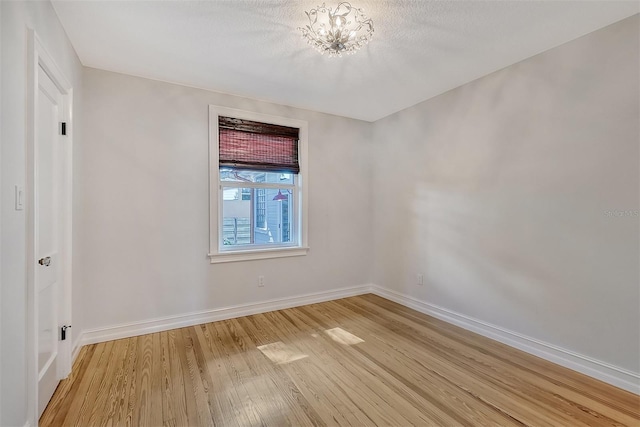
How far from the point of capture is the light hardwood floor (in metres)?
1.70

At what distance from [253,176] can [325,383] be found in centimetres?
233

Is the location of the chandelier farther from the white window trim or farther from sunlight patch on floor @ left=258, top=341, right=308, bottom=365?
sunlight patch on floor @ left=258, top=341, right=308, bottom=365

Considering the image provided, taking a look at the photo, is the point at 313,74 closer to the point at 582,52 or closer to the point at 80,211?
the point at 582,52

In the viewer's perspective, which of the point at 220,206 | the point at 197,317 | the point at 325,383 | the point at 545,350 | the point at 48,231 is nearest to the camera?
the point at 48,231

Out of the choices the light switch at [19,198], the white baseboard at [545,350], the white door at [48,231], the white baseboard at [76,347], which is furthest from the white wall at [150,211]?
the white baseboard at [545,350]

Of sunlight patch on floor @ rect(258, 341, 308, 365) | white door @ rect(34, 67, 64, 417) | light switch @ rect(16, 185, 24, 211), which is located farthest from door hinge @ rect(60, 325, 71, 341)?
sunlight patch on floor @ rect(258, 341, 308, 365)

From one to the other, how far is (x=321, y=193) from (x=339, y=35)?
2120 millimetres

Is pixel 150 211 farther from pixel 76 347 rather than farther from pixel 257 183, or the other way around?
pixel 76 347

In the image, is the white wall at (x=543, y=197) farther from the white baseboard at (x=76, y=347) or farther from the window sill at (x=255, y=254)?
the white baseboard at (x=76, y=347)

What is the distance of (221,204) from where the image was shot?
3217 mm

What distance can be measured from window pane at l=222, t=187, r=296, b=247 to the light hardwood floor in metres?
1.06

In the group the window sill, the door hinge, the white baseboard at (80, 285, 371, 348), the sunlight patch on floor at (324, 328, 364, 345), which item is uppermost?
the window sill

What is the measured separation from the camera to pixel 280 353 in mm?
2436

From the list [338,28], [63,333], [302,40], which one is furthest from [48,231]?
[338,28]
